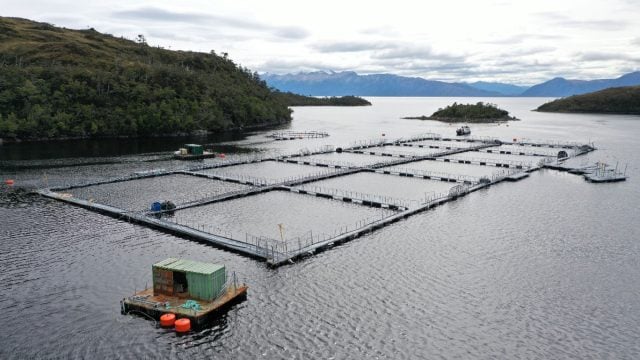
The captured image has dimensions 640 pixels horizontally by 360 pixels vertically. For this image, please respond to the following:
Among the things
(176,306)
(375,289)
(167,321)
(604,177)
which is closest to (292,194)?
(375,289)

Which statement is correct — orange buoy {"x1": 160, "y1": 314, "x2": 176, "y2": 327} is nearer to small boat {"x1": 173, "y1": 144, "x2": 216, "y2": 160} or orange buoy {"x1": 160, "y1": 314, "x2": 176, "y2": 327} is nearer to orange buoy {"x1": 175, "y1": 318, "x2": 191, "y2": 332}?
orange buoy {"x1": 175, "y1": 318, "x2": 191, "y2": 332}

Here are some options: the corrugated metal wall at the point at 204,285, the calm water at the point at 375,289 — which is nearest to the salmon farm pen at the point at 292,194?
the calm water at the point at 375,289

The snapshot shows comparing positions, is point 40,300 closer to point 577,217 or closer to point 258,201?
point 258,201

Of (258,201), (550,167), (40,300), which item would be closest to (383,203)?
(258,201)

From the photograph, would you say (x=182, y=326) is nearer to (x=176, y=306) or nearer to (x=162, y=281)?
(x=176, y=306)

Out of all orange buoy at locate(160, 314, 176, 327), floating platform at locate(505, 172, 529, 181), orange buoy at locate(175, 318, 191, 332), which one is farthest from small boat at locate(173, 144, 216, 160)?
orange buoy at locate(175, 318, 191, 332)

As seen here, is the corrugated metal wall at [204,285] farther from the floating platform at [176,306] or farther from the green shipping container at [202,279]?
the floating platform at [176,306]
